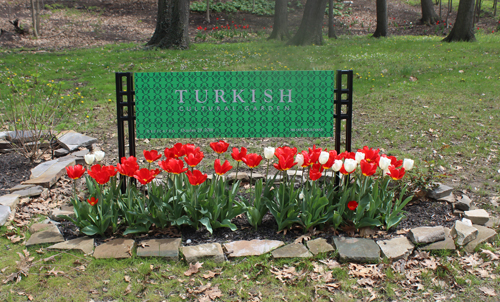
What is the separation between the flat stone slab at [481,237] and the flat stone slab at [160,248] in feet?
7.64

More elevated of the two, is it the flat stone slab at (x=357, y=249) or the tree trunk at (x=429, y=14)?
the tree trunk at (x=429, y=14)

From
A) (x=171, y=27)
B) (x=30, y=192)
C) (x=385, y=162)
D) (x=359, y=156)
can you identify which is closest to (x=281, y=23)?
(x=171, y=27)

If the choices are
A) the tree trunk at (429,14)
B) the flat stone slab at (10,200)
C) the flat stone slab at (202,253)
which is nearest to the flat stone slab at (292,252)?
the flat stone slab at (202,253)

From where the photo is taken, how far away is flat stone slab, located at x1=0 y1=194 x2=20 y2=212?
371cm

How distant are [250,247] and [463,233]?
1.75m

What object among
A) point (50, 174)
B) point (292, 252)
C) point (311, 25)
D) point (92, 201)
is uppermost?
point (311, 25)

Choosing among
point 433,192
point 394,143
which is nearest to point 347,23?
point 394,143

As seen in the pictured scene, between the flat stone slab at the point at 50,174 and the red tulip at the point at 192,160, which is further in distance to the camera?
the flat stone slab at the point at 50,174

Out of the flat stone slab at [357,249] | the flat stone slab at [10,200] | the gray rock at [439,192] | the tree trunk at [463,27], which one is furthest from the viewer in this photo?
the tree trunk at [463,27]

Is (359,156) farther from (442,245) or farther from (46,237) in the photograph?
(46,237)

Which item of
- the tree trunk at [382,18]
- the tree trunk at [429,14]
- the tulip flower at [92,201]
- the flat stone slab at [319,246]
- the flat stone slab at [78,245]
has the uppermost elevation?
the tree trunk at [429,14]

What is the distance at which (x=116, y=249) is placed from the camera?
3.06 m

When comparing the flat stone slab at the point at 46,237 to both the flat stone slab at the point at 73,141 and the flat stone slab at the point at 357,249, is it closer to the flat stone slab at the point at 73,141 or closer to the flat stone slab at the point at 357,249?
the flat stone slab at the point at 73,141

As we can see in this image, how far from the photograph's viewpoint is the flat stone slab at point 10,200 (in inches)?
146
